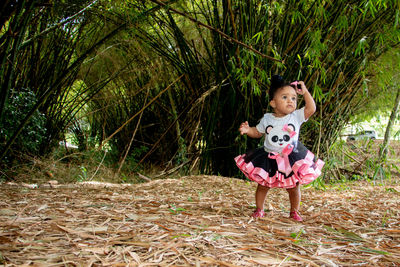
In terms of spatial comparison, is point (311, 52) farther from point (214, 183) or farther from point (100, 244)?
point (100, 244)

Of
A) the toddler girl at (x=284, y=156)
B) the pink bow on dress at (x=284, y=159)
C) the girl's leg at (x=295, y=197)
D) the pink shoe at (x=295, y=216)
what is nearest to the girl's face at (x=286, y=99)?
the toddler girl at (x=284, y=156)

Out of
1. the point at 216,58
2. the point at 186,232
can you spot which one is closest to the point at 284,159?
the point at 186,232

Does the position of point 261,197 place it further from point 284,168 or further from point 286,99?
point 286,99

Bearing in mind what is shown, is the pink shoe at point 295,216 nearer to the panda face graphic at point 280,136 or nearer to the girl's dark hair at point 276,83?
the panda face graphic at point 280,136

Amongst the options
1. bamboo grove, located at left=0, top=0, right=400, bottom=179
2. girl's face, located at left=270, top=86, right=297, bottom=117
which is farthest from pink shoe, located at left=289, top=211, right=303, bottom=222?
bamboo grove, located at left=0, top=0, right=400, bottom=179

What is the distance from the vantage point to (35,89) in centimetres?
299

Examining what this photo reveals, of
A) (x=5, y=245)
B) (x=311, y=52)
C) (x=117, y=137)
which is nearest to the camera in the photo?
(x=5, y=245)

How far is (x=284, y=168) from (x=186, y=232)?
2.01ft

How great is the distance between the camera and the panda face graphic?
1539 mm

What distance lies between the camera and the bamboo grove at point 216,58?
6.69 feet

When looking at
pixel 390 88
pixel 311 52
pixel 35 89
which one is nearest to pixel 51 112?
pixel 35 89

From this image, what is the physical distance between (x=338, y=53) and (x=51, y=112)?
9.47 ft

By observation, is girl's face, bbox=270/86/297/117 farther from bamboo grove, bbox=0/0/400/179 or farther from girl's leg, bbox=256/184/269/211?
girl's leg, bbox=256/184/269/211

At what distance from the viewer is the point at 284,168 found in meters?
1.49
